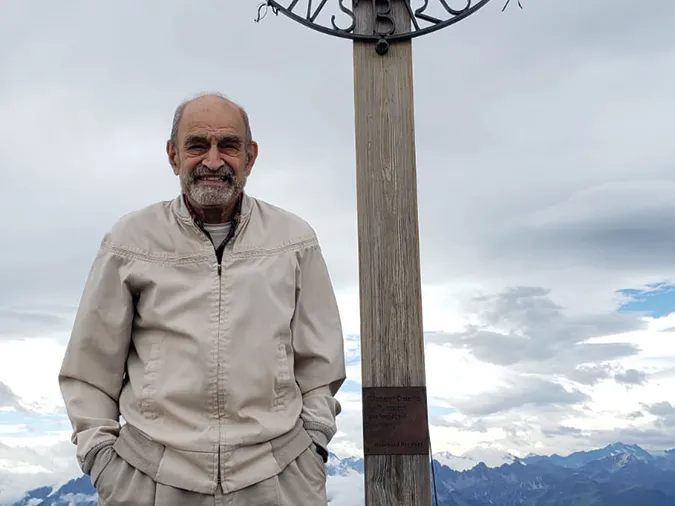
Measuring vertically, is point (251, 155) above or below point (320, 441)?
above

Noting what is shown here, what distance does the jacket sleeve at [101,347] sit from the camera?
2.78 meters

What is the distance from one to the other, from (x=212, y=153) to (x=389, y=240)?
3.12 ft

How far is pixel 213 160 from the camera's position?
2781mm

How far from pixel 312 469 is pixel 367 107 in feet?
5.23

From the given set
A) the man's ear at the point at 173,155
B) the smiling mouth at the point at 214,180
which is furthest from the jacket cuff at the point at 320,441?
the man's ear at the point at 173,155

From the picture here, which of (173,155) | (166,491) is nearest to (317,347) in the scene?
(166,491)

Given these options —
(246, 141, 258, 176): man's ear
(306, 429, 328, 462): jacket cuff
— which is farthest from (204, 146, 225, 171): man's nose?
(306, 429, 328, 462): jacket cuff

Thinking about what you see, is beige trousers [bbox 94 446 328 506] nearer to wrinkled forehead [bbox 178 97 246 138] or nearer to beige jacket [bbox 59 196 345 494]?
beige jacket [bbox 59 196 345 494]

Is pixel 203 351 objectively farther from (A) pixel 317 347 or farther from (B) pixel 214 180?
(B) pixel 214 180

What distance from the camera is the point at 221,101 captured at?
2879 millimetres

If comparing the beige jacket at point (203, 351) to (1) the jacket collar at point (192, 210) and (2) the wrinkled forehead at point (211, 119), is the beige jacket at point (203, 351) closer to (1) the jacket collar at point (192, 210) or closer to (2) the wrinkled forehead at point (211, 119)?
(1) the jacket collar at point (192, 210)

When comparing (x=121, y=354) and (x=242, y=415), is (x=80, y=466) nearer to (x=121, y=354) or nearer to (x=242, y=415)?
(x=121, y=354)

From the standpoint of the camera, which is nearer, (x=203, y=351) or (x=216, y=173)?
(x=203, y=351)

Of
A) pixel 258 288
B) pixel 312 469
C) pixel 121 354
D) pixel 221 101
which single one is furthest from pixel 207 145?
pixel 312 469
